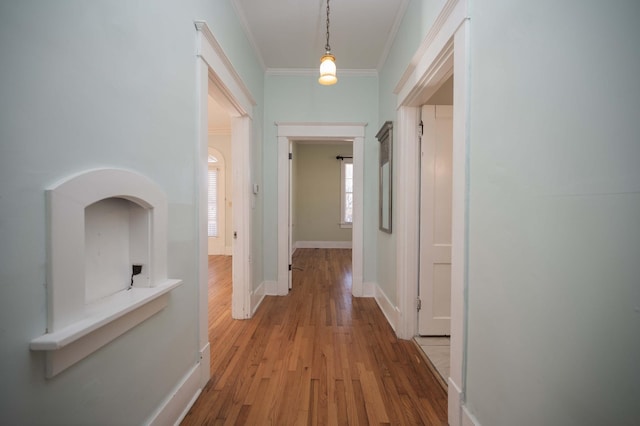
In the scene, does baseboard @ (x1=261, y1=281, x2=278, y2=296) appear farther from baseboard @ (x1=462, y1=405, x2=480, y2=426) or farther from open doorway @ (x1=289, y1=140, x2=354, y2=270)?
open doorway @ (x1=289, y1=140, x2=354, y2=270)

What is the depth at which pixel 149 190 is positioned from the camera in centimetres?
118

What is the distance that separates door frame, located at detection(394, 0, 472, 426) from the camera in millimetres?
1330

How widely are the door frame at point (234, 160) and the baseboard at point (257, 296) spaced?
0.14 meters

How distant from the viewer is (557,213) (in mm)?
Answer: 811

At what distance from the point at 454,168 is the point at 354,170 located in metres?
2.01

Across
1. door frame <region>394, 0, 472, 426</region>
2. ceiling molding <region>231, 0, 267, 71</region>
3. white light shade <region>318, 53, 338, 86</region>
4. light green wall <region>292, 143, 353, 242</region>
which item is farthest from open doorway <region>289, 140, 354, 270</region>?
white light shade <region>318, 53, 338, 86</region>

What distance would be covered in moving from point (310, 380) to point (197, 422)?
0.70 meters

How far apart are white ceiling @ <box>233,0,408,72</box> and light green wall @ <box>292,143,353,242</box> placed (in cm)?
403

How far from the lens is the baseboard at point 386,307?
2529mm

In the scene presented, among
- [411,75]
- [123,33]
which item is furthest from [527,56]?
[123,33]

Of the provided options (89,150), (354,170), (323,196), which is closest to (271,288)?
(354,170)

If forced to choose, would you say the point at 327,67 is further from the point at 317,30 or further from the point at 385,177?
the point at 385,177

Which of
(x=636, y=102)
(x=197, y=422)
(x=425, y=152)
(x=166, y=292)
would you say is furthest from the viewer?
(x=425, y=152)

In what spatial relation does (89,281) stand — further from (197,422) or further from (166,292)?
(197,422)
